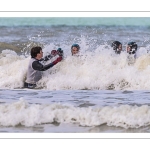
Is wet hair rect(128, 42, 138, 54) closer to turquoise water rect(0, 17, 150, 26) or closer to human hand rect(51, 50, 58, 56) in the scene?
turquoise water rect(0, 17, 150, 26)

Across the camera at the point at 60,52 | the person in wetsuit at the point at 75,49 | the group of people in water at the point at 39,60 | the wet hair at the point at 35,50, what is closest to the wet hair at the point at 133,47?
the group of people in water at the point at 39,60

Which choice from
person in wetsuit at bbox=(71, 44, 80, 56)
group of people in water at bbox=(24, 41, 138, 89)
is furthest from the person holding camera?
person in wetsuit at bbox=(71, 44, 80, 56)

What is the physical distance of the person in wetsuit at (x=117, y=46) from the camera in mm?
4453

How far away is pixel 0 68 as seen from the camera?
4.50 meters

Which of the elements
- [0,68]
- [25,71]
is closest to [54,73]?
[25,71]

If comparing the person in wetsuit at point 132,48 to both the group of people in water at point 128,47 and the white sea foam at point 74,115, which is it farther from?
the white sea foam at point 74,115

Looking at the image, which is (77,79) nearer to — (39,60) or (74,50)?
(74,50)

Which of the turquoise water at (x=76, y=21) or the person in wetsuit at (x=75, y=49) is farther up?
the turquoise water at (x=76, y=21)

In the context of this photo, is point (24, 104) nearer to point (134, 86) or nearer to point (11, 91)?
point (11, 91)

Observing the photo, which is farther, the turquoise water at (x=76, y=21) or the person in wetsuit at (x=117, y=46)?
the person in wetsuit at (x=117, y=46)

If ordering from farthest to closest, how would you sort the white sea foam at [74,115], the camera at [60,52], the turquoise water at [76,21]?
the camera at [60,52] → the turquoise water at [76,21] → the white sea foam at [74,115]

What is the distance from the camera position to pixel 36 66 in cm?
441

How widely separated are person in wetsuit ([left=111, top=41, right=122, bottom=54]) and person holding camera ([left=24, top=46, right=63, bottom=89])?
1.81 feet

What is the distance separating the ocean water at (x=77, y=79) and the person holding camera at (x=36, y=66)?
46mm
